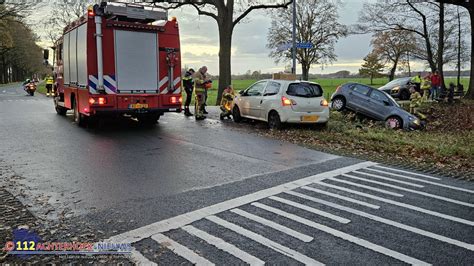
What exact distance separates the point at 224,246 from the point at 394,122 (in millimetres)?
12404

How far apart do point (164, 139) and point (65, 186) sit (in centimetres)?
470

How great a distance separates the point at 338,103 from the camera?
1645 cm

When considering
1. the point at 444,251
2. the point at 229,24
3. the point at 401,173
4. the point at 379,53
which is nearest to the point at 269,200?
the point at 444,251

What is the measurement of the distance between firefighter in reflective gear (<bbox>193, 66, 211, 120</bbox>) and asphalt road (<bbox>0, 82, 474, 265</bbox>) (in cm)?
607

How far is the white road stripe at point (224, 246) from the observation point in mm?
3619

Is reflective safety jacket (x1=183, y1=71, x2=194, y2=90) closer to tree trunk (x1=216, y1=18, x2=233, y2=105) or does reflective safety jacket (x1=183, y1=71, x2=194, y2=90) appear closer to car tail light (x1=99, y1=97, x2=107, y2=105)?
car tail light (x1=99, y1=97, x2=107, y2=105)

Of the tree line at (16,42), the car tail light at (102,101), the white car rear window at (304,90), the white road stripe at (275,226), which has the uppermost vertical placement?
the tree line at (16,42)

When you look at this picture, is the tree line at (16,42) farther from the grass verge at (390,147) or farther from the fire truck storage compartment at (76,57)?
the grass verge at (390,147)

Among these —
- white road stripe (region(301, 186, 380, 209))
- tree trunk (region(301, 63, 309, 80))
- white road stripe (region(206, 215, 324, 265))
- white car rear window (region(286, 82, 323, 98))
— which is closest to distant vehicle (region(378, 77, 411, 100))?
white car rear window (region(286, 82, 323, 98))

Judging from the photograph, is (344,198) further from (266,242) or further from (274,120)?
(274,120)

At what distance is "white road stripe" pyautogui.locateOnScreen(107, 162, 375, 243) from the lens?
13.6ft

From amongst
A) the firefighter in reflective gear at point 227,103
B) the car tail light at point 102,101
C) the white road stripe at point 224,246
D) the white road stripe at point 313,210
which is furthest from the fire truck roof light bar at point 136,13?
the white road stripe at point 224,246

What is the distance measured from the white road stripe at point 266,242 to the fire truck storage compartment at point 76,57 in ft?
27.3

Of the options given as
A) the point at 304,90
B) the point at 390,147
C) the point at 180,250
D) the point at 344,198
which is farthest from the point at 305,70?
the point at 180,250
